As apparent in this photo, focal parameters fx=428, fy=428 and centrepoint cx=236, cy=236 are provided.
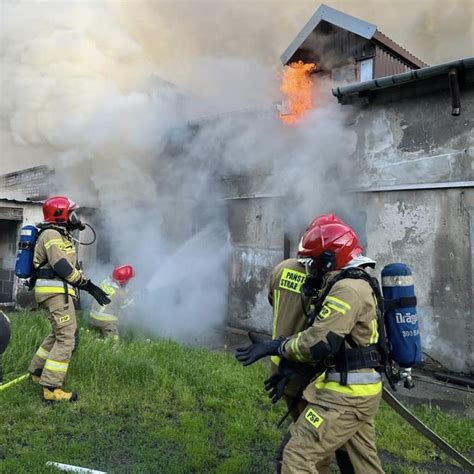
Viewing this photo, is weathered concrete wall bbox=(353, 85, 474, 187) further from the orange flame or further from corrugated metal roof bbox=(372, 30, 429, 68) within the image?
corrugated metal roof bbox=(372, 30, 429, 68)

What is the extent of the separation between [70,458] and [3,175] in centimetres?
1705

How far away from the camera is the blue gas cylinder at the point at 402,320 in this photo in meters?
2.50

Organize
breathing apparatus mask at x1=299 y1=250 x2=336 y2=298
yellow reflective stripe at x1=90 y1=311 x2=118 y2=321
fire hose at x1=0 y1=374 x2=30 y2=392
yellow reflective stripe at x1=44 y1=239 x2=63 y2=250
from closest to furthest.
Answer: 1. breathing apparatus mask at x1=299 y1=250 x2=336 y2=298
2. fire hose at x1=0 y1=374 x2=30 y2=392
3. yellow reflective stripe at x1=44 y1=239 x2=63 y2=250
4. yellow reflective stripe at x1=90 y1=311 x2=118 y2=321

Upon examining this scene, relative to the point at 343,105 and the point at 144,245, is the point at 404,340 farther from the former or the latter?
the point at 144,245

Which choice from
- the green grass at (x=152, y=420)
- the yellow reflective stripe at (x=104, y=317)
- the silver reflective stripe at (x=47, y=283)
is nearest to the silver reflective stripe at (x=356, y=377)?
the green grass at (x=152, y=420)

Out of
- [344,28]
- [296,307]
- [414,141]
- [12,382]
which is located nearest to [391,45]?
[344,28]

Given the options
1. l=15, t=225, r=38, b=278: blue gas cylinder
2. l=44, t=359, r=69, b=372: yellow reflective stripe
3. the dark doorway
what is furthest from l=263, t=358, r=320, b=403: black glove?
the dark doorway

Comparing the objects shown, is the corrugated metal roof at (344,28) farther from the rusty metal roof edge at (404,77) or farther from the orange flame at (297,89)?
the rusty metal roof edge at (404,77)

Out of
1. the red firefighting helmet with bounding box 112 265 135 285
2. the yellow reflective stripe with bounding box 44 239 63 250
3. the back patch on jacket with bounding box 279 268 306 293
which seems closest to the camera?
the back patch on jacket with bounding box 279 268 306 293

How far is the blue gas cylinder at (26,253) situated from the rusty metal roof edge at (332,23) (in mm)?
6500

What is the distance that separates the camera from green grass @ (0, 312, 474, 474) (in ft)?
10.6

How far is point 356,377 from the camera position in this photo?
7.72ft

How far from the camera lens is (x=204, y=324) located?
8.70m

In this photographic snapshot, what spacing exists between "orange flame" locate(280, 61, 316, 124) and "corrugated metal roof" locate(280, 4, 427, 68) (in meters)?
0.39
